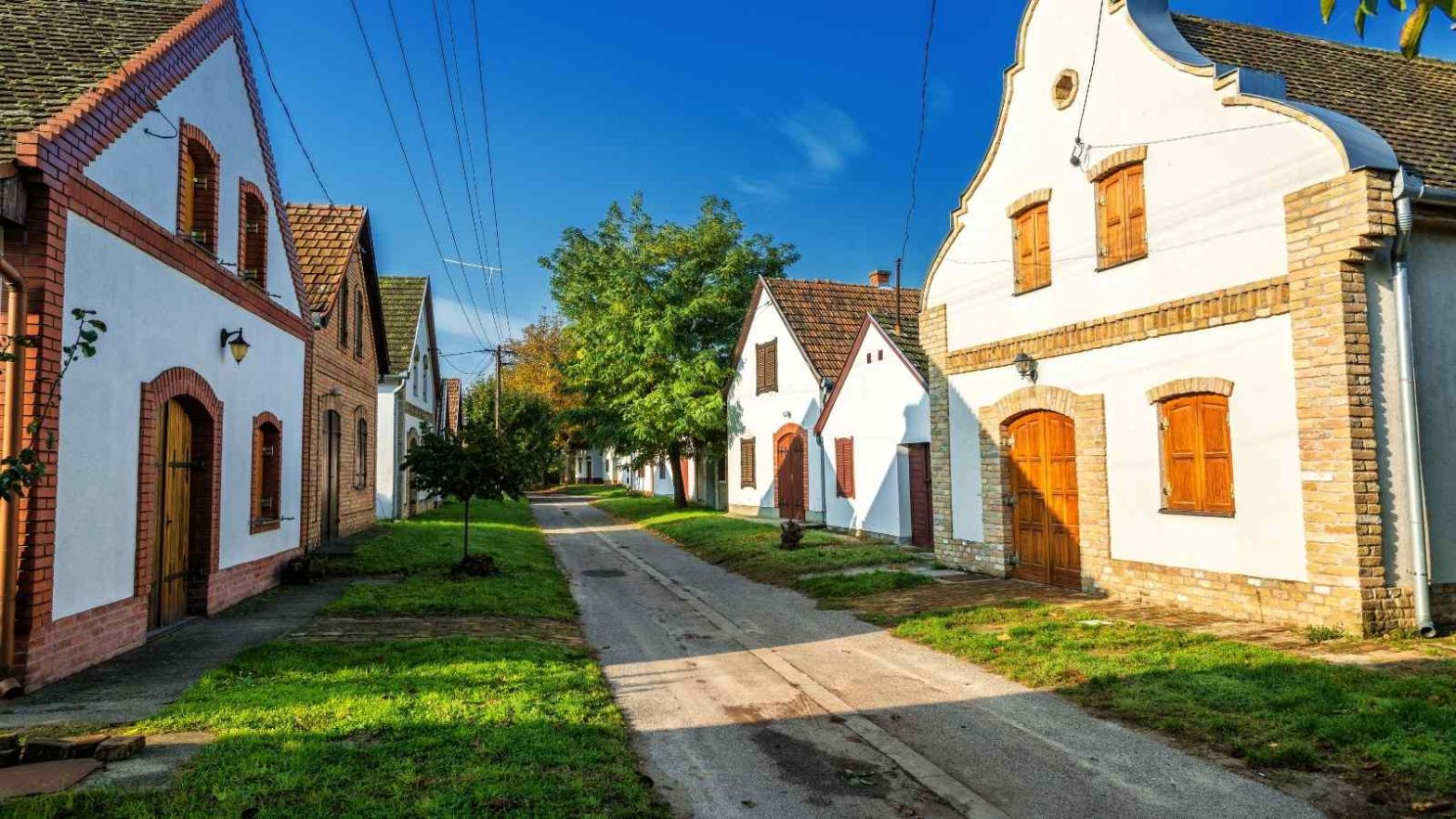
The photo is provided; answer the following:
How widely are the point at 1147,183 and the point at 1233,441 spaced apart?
11.0 ft

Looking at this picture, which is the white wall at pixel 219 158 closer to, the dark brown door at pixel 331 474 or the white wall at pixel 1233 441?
the dark brown door at pixel 331 474

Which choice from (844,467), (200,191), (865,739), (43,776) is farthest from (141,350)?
(844,467)

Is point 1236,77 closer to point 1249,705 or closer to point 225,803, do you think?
point 1249,705

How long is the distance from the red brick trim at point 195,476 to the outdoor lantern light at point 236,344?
0.71 m

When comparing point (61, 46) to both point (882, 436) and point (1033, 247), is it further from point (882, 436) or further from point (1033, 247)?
point (882, 436)

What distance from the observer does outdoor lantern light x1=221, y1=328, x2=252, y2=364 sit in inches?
412

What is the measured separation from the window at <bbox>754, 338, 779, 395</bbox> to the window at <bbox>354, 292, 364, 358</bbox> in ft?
36.4

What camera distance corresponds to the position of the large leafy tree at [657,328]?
2728 cm

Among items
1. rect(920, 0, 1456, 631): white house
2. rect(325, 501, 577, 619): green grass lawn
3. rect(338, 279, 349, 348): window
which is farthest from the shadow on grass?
rect(338, 279, 349, 348): window

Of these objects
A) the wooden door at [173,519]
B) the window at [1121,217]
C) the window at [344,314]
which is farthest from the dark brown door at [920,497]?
the wooden door at [173,519]

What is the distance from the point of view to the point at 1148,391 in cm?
1005

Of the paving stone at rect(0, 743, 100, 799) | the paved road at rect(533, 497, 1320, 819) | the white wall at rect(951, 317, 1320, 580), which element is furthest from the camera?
the white wall at rect(951, 317, 1320, 580)

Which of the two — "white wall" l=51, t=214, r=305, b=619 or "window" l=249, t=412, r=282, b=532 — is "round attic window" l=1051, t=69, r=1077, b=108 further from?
"window" l=249, t=412, r=282, b=532

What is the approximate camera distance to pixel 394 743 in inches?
203
